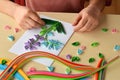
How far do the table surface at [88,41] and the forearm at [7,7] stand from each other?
0.7 inches

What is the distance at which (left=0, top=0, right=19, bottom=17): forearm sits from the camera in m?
0.93

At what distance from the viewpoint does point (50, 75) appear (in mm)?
720

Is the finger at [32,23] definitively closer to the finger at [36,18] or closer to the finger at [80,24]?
the finger at [36,18]

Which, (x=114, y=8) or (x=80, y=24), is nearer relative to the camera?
(x=80, y=24)

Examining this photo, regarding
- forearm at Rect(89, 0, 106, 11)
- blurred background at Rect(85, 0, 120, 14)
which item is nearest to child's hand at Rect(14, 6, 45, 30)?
forearm at Rect(89, 0, 106, 11)

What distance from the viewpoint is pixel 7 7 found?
0.95m

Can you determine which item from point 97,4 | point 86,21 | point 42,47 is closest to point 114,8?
point 97,4

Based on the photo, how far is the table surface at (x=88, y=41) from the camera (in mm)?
750

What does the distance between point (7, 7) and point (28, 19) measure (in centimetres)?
13

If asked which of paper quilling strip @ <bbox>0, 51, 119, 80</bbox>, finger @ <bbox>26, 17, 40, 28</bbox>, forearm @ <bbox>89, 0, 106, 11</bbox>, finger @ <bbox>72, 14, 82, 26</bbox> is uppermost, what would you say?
forearm @ <bbox>89, 0, 106, 11</bbox>

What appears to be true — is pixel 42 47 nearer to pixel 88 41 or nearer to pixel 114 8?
pixel 88 41

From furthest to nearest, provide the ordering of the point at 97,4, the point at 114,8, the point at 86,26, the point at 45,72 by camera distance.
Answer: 1. the point at 114,8
2. the point at 97,4
3. the point at 86,26
4. the point at 45,72

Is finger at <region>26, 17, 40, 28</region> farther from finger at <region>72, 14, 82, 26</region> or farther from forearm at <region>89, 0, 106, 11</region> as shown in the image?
forearm at <region>89, 0, 106, 11</region>

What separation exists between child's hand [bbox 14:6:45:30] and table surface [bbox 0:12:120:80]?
0.02 m
